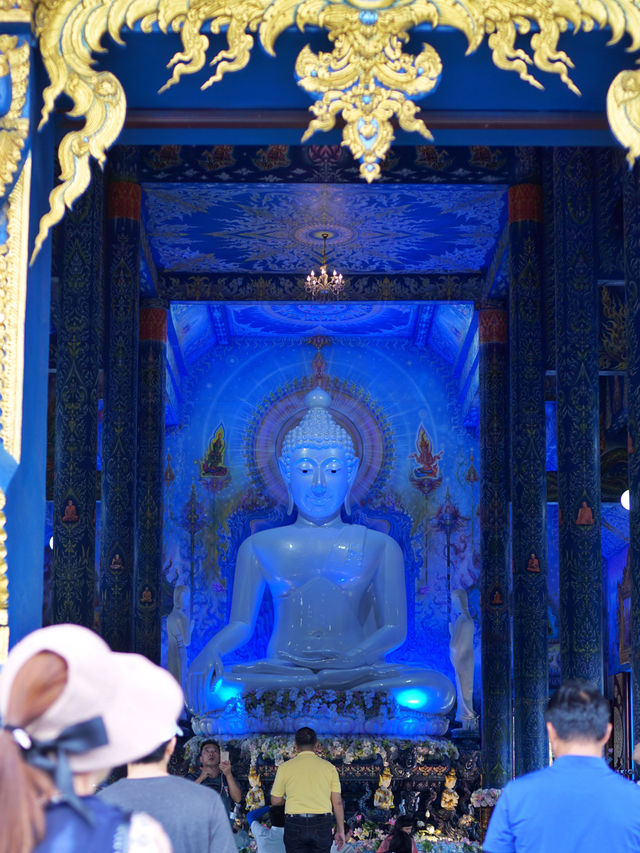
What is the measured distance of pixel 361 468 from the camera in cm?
1614

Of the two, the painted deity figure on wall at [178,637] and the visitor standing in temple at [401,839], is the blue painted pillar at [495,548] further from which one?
the visitor standing in temple at [401,839]

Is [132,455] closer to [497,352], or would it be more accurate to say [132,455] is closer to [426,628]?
[497,352]

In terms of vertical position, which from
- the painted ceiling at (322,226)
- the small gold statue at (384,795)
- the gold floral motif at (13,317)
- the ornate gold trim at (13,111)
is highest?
the painted ceiling at (322,226)

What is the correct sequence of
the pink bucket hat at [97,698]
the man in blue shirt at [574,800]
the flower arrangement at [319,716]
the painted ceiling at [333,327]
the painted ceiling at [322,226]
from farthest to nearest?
the painted ceiling at [333,327] < the flower arrangement at [319,716] < the painted ceiling at [322,226] < the man in blue shirt at [574,800] < the pink bucket hat at [97,698]

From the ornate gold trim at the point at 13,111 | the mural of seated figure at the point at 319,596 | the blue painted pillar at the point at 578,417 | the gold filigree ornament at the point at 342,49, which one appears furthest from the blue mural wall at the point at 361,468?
the ornate gold trim at the point at 13,111

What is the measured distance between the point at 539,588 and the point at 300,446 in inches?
195

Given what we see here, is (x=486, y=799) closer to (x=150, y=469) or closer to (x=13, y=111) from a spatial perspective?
(x=150, y=469)

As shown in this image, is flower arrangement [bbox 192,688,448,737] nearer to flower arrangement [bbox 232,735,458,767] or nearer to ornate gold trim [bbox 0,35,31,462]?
flower arrangement [bbox 232,735,458,767]

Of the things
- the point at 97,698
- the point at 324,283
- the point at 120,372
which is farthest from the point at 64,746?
the point at 324,283

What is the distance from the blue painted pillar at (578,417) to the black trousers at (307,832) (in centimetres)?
292

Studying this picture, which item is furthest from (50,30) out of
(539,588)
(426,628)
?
(426,628)

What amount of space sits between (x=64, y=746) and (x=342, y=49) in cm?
322

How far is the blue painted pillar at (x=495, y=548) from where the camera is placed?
1223 centimetres

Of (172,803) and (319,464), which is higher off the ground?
(319,464)
